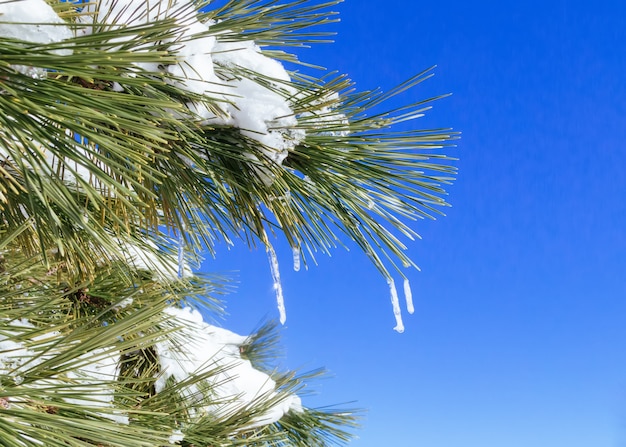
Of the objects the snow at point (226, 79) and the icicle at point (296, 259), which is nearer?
the snow at point (226, 79)

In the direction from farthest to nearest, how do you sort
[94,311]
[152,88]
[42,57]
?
[94,311] < [152,88] < [42,57]

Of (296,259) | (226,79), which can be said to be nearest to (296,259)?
(296,259)

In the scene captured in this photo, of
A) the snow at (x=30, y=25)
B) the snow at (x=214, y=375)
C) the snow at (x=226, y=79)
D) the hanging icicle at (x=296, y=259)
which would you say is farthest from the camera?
the snow at (x=214, y=375)

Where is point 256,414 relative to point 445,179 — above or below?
below

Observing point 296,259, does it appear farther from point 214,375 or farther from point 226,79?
point 214,375

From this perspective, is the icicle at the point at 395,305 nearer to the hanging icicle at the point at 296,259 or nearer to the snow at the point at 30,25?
the hanging icicle at the point at 296,259

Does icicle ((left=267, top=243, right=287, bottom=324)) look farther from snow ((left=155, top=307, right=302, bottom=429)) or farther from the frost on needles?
snow ((left=155, top=307, right=302, bottom=429))

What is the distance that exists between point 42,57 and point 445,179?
0.78 metres

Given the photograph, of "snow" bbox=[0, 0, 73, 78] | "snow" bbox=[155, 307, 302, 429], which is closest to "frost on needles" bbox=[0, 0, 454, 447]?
"snow" bbox=[0, 0, 73, 78]

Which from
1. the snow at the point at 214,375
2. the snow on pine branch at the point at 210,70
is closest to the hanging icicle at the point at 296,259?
the snow on pine branch at the point at 210,70

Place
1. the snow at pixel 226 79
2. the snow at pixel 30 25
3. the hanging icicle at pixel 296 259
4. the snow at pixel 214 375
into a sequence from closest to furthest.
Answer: the snow at pixel 30 25 < the snow at pixel 226 79 < the hanging icicle at pixel 296 259 < the snow at pixel 214 375

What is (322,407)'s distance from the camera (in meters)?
2.85

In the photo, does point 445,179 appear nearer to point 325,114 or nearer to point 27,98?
point 325,114

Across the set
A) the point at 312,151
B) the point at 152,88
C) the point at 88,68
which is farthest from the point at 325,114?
the point at 88,68
